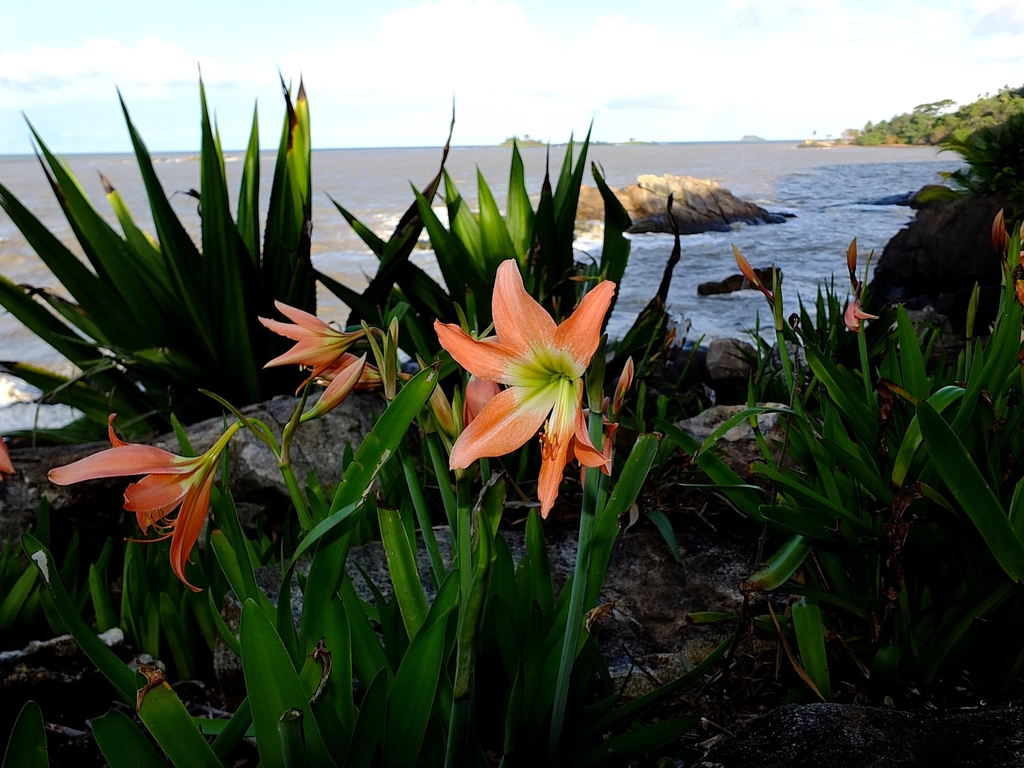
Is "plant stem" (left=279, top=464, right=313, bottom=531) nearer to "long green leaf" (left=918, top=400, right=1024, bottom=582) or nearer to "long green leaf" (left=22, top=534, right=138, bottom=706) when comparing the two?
"long green leaf" (left=22, top=534, right=138, bottom=706)

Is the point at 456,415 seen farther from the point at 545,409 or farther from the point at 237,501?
the point at 237,501

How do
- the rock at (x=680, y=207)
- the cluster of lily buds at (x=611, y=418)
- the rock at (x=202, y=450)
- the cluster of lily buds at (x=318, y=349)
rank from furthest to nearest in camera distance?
the rock at (x=680, y=207) → the rock at (x=202, y=450) → the cluster of lily buds at (x=318, y=349) → the cluster of lily buds at (x=611, y=418)

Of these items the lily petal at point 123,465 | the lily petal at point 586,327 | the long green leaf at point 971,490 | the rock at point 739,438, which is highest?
the lily petal at point 586,327

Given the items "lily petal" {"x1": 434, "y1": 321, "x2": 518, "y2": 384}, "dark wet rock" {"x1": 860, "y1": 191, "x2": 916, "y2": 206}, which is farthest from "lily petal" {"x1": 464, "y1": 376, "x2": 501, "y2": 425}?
"dark wet rock" {"x1": 860, "y1": 191, "x2": 916, "y2": 206}

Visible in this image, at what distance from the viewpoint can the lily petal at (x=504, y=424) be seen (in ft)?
2.35

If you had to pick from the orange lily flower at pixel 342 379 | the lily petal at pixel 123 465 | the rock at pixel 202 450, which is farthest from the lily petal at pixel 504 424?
the rock at pixel 202 450

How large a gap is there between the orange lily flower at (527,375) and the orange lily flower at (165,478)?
0.26 m

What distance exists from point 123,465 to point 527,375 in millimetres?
425

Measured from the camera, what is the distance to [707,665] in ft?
3.63

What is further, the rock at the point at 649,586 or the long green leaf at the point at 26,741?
the rock at the point at 649,586

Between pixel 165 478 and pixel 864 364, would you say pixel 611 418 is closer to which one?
pixel 165 478

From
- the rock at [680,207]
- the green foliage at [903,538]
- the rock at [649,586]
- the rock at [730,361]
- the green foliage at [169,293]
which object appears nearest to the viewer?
the green foliage at [903,538]

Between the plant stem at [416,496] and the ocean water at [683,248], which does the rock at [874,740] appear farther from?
the ocean water at [683,248]

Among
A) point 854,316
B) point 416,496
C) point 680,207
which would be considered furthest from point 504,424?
point 680,207
